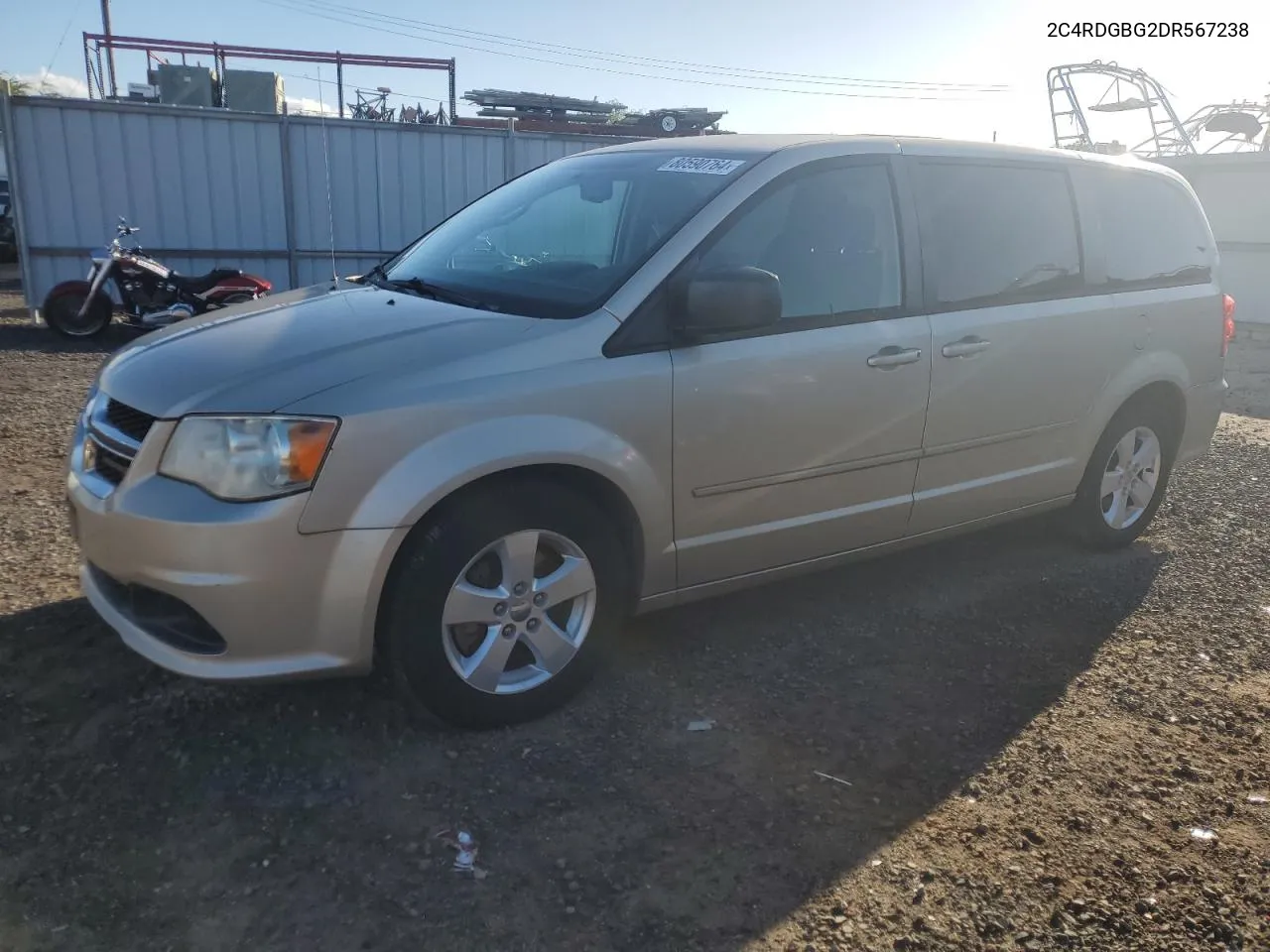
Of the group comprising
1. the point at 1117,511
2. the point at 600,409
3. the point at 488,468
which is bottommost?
the point at 1117,511

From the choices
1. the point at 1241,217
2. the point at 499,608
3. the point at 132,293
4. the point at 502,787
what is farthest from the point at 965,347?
the point at 1241,217

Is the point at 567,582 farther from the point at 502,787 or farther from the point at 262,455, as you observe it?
the point at 262,455

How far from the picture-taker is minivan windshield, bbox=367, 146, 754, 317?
3.34m

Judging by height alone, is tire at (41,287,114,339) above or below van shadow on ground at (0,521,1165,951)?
above

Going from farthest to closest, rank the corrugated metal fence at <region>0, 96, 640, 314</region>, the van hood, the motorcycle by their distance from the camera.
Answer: the corrugated metal fence at <region>0, 96, 640, 314</region> < the motorcycle < the van hood

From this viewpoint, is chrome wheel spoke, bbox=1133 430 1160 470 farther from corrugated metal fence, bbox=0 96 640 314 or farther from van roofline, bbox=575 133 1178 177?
corrugated metal fence, bbox=0 96 640 314

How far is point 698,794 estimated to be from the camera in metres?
2.89

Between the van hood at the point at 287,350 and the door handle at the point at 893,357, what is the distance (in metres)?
1.29

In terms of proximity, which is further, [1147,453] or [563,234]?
[1147,453]

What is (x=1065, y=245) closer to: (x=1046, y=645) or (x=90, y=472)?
(x=1046, y=645)

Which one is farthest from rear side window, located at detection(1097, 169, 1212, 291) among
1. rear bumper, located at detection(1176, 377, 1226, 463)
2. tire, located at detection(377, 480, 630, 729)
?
tire, located at detection(377, 480, 630, 729)

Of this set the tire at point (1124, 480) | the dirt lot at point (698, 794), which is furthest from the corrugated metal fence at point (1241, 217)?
the dirt lot at point (698, 794)

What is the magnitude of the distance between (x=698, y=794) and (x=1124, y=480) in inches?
124

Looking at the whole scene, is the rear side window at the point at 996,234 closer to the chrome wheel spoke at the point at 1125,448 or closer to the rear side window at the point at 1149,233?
the rear side window at the point at 1149,233
